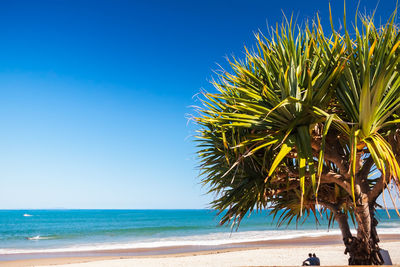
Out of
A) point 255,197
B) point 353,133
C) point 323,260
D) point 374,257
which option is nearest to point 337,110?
point 353,133

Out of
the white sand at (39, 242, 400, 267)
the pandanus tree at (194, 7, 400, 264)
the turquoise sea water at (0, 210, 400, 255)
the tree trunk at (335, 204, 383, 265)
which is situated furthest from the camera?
the turquoise sea water at (0, 210, 400, 255)

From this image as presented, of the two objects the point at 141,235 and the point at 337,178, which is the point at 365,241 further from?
the point at 141,235

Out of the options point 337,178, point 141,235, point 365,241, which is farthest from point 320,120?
point 141,235

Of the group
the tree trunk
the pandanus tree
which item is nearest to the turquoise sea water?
the pandanus tree

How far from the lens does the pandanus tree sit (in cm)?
337

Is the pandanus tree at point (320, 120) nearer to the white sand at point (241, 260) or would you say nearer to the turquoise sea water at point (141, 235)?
the turquoise sea water at point (141, 235)

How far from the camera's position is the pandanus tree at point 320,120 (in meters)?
3.37

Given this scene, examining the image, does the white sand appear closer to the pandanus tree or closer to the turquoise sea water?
the turquoise sea water

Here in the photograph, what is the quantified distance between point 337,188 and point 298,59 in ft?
7.95

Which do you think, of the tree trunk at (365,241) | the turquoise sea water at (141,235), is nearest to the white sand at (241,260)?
the turquoise sea water at (141,235)

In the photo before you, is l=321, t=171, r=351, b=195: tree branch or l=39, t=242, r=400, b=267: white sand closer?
l=321, t=171, r=351, b=195: tree branch

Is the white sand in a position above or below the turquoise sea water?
above

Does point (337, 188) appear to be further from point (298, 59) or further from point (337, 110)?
point (298, 59)

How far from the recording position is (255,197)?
4887 millimetres
